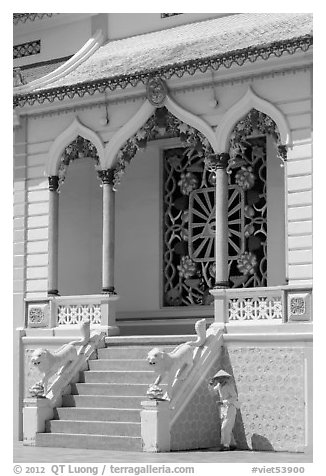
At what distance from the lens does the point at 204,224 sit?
59.8 feet

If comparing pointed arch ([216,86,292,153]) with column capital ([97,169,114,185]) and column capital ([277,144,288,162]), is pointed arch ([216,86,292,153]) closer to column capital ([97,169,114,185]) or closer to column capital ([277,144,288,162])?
column capital ([277,144,288,162])

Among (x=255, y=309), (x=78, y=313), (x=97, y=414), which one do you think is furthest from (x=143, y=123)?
(x=97, y=414)

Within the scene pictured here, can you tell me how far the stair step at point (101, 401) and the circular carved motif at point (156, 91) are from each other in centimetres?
437

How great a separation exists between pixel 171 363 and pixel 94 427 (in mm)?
1362

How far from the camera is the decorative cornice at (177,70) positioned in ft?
49.2

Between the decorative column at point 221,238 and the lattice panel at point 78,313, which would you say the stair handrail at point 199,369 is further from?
the lattice panel at point 78,313

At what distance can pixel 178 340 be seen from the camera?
52.4ft

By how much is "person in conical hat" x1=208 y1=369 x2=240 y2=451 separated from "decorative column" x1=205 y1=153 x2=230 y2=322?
3.97 feet

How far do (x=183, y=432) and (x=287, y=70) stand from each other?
5033 millimetres

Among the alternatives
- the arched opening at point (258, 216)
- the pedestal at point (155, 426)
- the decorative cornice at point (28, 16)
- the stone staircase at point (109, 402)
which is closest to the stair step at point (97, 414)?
the stone staircase at point (109, 402)

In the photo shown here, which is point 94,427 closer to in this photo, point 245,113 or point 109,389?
point 109,389

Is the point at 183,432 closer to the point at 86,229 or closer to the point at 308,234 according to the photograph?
the point at 308,234

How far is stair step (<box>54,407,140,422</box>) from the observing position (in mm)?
14633
